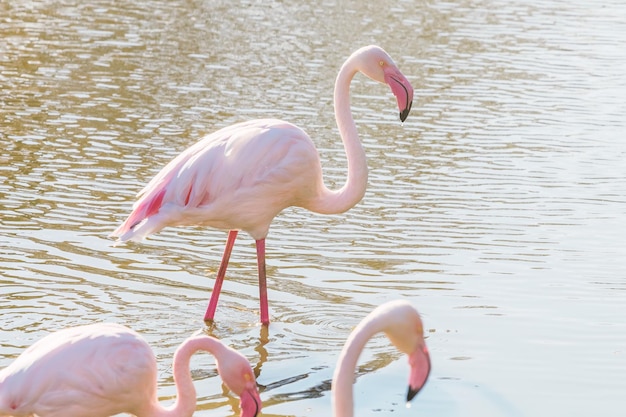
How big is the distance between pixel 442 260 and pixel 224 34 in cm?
780

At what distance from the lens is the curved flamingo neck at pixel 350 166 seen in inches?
279

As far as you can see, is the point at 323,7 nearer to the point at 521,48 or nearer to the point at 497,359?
the point at 521,48

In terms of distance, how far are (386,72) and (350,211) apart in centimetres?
217

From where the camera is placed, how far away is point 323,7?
1742 centimetres

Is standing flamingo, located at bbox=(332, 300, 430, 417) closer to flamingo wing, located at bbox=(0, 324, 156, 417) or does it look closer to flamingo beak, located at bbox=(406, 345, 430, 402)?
flamingo beak, located at bbox=(406, 345, 430, 402)

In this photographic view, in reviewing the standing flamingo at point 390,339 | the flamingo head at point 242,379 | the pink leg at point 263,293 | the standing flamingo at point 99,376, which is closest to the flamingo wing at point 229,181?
the pink leg at point 263,293

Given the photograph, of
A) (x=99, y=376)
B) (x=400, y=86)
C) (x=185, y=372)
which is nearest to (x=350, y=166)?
(x=400, y=86)

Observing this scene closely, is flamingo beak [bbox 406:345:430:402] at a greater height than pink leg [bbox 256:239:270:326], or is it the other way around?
flamingo beak [bbox 406:345:430:402]

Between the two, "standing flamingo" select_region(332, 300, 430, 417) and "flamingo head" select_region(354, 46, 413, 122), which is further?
"flamingo head" select_region(354, 46, 413, 122)

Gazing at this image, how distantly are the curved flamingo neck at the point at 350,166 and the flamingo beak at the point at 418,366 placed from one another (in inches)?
104

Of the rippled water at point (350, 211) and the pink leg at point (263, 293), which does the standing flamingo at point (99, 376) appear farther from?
the pink leg at point (263, 293)

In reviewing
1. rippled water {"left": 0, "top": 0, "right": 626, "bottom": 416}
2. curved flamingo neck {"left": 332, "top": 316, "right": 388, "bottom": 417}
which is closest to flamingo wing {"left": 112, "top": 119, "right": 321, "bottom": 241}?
rippled water {"left": 0, "top": 0, "right": 626, "bottom": 416}

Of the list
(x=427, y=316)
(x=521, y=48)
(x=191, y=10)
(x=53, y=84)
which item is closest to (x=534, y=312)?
(x=427, y=316)

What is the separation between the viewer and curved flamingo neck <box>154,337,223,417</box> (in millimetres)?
5055
